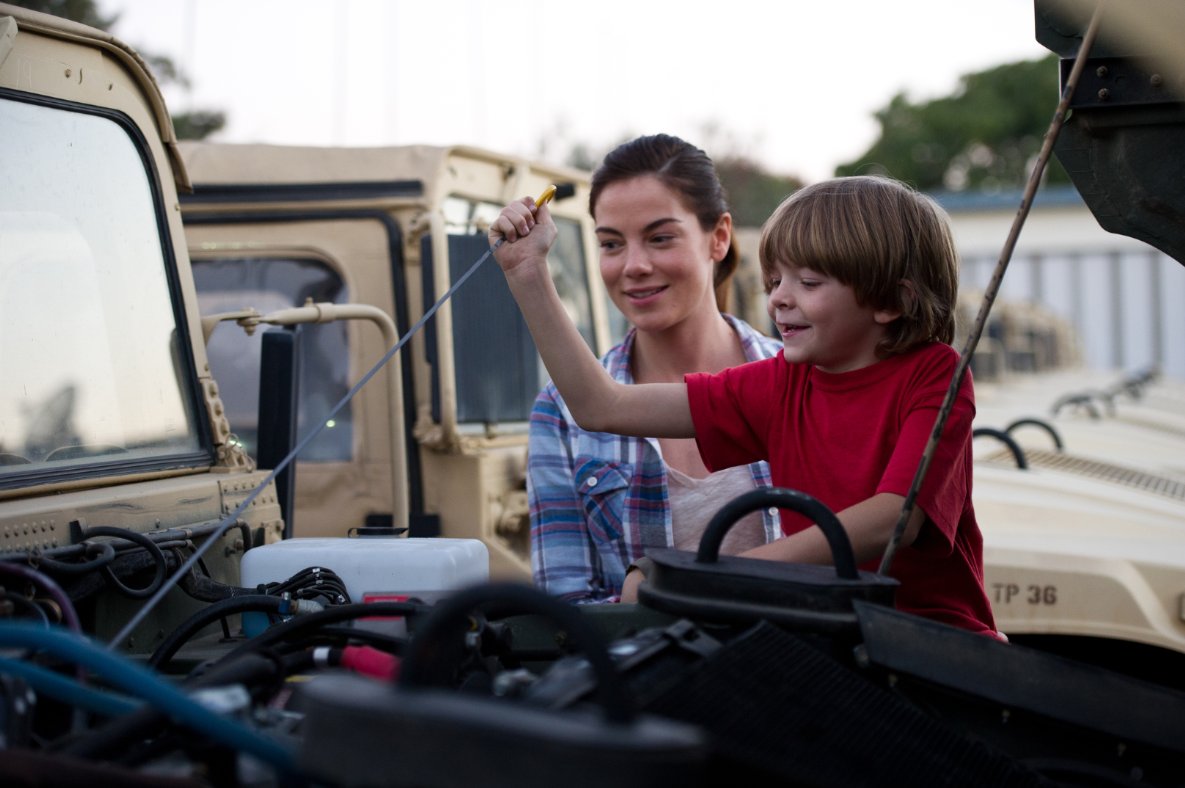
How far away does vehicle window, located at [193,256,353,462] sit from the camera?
538 centimetres

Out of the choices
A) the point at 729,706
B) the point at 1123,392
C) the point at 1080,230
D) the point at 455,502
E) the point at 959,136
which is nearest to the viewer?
the point at 729,706

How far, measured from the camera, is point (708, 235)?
3.32 metres

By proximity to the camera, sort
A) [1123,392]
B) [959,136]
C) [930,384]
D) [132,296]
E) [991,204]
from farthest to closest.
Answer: [959,136]
[991,204]
[1123,392]
[132,296]
[930,384]

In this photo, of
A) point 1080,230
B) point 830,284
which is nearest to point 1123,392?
point 830,284

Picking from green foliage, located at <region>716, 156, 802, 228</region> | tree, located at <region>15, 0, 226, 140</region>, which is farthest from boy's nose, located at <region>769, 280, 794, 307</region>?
green foliage, located at <region>716, 156, 802, 228</region>

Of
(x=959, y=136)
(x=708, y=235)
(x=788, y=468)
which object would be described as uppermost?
(x=959, y=136)

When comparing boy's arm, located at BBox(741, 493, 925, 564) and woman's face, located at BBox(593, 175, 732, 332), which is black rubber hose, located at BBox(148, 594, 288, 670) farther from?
woman's face, located at BBox(593, 175, 732, 332)

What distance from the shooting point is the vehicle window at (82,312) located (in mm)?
2387

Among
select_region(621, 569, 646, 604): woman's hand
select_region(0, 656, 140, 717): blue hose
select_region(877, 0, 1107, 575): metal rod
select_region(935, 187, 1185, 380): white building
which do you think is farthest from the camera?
select_region(935, 187, 1185, 380): white building

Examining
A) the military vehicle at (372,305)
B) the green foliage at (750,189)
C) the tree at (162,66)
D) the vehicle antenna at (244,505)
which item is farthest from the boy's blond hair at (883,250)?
the green foliage at (750,189)

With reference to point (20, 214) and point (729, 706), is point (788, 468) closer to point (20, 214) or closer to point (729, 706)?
point (729, 706)

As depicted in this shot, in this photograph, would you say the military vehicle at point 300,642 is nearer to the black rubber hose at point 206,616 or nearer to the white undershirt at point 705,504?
the black rubber hose at point 206,616

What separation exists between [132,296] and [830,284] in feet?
4.94

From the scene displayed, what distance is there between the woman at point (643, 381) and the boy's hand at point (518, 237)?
0.70m
